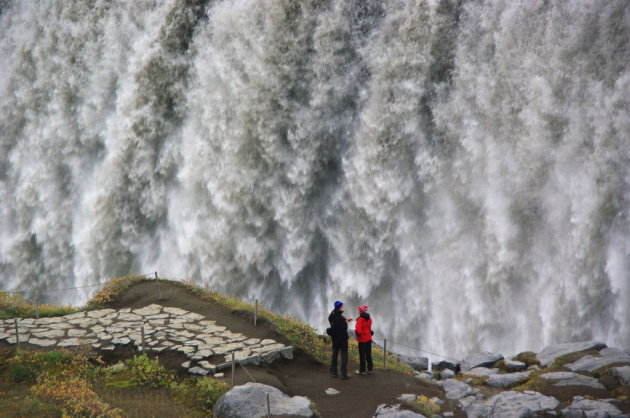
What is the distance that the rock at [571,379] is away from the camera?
38.2 feet

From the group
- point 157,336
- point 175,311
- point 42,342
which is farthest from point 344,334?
point 42,342

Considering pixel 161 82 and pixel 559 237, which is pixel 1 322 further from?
pixel 559 237

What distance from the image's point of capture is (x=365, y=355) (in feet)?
40.1

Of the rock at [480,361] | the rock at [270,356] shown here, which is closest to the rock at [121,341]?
the rock at [270,356]

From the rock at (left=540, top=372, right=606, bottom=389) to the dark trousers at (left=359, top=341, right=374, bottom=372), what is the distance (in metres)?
3.71

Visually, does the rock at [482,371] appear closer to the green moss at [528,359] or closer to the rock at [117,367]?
the green moss at [528,359]

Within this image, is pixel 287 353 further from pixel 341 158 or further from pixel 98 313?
pixel 341 158

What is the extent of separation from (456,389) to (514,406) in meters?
1.68

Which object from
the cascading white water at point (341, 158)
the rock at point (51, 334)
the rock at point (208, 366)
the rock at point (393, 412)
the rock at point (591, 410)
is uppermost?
the cascading white water at point (341, 158)

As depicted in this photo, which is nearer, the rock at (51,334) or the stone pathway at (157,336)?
the stone pathway at (157,336)

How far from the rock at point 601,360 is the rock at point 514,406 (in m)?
1.95

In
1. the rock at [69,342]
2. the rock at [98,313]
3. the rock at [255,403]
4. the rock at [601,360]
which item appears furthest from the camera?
the rock at [98,313]

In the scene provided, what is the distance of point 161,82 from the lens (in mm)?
23891

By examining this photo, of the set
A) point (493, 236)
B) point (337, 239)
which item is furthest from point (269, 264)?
point (493, 236)
